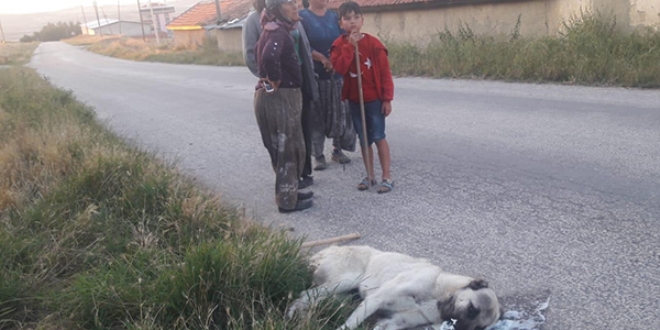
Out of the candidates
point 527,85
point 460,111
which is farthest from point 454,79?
point 460,111

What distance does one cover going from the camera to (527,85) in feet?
40.6

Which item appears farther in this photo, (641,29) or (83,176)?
(641,29)

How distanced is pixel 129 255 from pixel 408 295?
175cm

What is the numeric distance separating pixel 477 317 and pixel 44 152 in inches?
190

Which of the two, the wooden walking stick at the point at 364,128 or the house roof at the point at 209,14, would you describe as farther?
the house roof at the point at 209,14

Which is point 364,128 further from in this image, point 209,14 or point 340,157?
point 209,14

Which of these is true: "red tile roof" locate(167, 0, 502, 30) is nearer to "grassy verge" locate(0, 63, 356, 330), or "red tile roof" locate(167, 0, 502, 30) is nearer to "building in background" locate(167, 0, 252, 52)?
"building in background" locate(167, 0, 252, 52)

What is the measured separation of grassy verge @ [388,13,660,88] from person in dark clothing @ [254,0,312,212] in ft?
24.3

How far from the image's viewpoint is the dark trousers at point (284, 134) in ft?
18.8

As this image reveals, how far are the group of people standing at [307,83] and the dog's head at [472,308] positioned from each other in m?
2.59

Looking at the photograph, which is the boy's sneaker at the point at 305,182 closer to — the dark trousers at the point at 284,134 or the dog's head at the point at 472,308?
the dark trousers at the point at 284,134

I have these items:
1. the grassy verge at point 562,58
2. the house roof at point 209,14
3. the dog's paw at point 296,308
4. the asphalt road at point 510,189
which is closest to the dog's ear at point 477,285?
the asphalt road at point 510,189

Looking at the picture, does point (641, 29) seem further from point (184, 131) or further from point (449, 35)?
point (184, 131)

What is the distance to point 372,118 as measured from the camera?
628 centimetres
